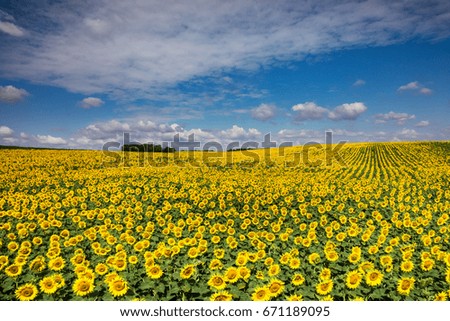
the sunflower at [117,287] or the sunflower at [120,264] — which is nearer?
the sunflower at [117,287]

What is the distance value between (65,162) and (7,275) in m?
24.6

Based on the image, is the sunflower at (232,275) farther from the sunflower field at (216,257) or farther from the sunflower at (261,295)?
the sunflower at (261,295)

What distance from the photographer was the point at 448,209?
1130 centimetres

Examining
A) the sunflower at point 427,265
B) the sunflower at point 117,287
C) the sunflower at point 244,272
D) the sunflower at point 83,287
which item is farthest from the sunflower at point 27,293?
the sunflower at point 427,265

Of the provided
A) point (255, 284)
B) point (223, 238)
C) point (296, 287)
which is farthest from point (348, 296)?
point (223, 238)

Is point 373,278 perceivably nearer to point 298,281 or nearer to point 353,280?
point 353,280

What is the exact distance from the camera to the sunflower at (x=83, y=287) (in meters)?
4.59

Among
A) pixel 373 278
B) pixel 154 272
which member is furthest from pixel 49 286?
pixel 373 278

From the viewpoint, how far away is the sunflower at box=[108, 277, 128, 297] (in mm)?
4559

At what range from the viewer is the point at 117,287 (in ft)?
15.1

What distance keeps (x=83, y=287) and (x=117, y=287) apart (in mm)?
541

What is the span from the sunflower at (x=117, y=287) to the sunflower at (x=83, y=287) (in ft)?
0.94

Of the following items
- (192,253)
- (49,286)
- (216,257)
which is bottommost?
(216,257)
